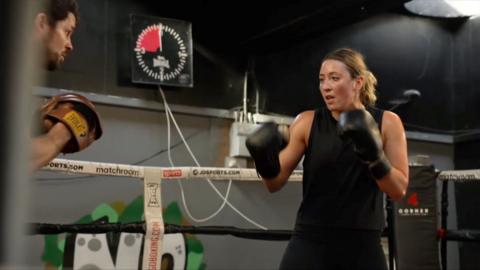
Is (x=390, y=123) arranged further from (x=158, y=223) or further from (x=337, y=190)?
(x=158, y=223)

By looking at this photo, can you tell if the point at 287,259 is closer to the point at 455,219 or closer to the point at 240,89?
the point at 240,89

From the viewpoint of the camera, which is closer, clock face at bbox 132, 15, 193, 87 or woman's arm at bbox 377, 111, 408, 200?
woman's arm at bbox 377, 111, 408, 200

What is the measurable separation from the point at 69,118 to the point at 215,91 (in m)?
2.43

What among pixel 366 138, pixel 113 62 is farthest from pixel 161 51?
pixel 366 138

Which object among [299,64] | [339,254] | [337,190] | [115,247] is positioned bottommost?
[115,247]

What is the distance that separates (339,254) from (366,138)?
1.15ft

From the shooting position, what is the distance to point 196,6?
3.71 m

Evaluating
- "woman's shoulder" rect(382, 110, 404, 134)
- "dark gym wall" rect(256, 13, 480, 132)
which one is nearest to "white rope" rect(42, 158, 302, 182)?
"woman's shoulder" rect(382, 110, 404, 134)

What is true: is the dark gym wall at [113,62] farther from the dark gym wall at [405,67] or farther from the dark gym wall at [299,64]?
the dark gym wall at [405,67]

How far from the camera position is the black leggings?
5.47 feet

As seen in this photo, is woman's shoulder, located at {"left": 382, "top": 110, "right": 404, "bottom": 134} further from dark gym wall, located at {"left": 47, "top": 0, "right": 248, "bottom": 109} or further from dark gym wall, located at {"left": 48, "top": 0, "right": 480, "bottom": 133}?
dark gym wall, located at {"left": 47, "top": 0, "right": 248, "bottom": 109}

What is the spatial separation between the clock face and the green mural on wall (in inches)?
28.3

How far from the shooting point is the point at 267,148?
173cm

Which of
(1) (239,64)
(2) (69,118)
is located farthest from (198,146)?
(2) (69,118)
